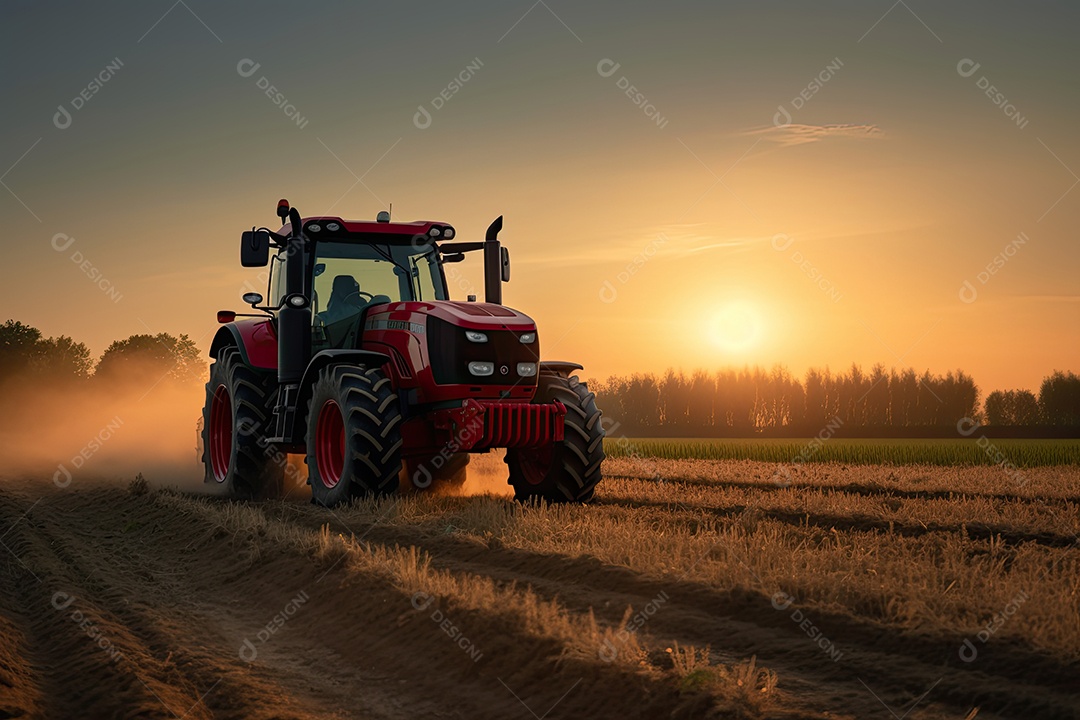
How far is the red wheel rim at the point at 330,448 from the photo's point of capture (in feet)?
39.0

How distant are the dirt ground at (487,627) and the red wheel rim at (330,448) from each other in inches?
44.5

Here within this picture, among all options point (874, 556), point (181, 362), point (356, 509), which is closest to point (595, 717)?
point (874, 556)

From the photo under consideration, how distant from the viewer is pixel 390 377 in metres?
11.7

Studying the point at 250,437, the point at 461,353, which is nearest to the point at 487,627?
the point at 461,353

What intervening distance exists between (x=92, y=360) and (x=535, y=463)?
194ft

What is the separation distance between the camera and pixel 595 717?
5113 millimetres

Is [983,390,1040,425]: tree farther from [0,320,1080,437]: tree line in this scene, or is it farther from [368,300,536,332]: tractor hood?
[368,300,536,332]: tractor hood

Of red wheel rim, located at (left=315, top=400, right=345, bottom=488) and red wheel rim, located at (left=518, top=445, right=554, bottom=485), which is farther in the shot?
red wheel rim, located at (left=518, top=445, right=554, bottom=485)

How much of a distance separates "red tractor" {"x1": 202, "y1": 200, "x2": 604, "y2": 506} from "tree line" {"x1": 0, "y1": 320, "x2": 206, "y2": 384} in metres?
35.3

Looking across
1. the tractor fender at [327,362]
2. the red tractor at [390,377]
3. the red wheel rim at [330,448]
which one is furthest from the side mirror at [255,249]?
the red wheel rim at [330,448]

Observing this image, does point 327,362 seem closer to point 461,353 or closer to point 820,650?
point 461,353

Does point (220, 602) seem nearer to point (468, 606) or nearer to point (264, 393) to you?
point (468, 606)

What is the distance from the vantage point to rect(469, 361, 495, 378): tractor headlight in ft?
36.3

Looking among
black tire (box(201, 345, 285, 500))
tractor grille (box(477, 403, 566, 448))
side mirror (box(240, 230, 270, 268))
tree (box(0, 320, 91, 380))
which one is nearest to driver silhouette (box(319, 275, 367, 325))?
side mirror (box(240, 230, 270, 268))
